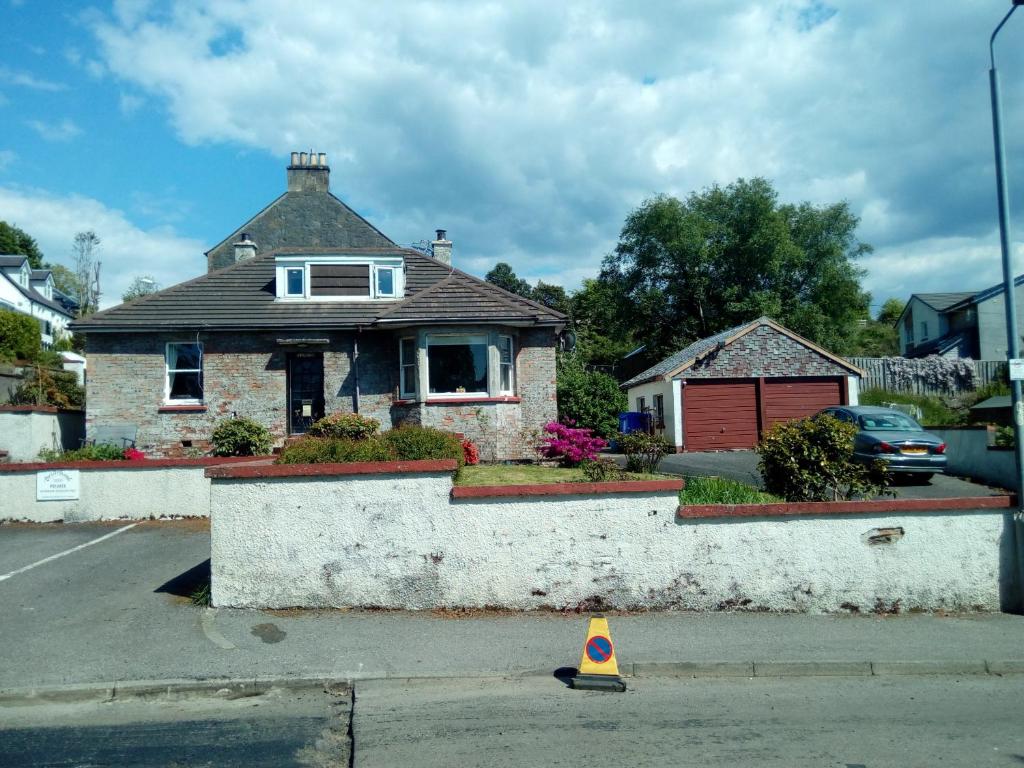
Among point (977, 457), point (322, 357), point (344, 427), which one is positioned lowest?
point (977, 457)

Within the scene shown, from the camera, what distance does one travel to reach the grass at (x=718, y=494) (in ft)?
31.0

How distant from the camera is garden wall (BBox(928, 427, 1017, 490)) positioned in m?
16.0

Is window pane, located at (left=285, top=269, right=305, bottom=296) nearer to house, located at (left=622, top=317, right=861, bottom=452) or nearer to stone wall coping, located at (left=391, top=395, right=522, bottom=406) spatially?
stone wall coping, located at (left=391, top=395, right=522, bottom=406)

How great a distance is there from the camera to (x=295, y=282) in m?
19.1

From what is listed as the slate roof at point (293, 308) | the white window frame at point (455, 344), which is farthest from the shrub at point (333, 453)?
the slate roof at point (293, 308)

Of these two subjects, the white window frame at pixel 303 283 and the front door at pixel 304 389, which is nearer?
the front door at pixel 304 389

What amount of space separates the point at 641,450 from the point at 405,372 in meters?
7.31

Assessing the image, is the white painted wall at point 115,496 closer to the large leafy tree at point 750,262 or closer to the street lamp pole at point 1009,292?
the street lamp pole at point 1009,292

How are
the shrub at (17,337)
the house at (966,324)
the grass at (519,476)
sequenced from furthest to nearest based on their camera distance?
the house at (966,324)
the shrub at (17,337)
the grass at (519,476)

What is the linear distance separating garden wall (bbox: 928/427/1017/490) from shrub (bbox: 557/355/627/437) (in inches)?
380

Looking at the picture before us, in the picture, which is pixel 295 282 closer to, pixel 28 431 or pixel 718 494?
pixel 28 431

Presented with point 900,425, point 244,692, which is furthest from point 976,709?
point 900,425

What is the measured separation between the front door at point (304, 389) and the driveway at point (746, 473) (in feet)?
28.1

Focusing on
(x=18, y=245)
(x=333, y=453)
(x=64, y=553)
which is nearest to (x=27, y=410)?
(x=64, y=553)
